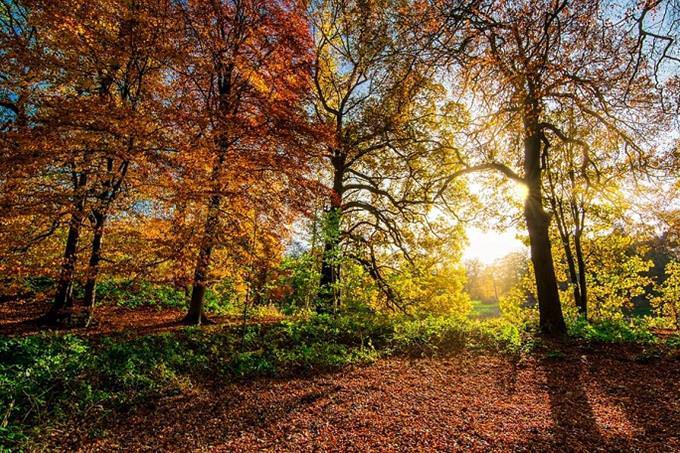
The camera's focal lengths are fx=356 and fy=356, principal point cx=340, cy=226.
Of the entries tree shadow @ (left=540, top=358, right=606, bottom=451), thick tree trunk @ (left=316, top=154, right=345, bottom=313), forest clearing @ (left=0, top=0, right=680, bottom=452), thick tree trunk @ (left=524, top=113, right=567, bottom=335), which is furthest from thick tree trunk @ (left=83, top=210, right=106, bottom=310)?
thick tree trunk @ (left=524, top=113, right=567, bottom=335)

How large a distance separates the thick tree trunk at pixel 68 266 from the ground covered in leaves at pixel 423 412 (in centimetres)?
392

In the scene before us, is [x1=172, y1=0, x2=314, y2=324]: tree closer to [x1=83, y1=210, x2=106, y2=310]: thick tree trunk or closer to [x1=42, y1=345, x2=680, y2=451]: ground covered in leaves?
[x1=83, y1=210, x2=106, y2=310]: thick tree trunk

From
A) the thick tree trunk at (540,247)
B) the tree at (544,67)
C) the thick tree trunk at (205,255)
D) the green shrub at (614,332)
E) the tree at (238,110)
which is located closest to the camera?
the tree at (544,67)

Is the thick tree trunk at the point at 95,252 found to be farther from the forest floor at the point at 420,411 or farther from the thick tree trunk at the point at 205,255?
the thick tree trunk at the point at 205,255

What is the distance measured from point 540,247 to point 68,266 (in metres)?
11.3

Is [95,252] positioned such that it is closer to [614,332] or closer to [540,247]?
[540,247]

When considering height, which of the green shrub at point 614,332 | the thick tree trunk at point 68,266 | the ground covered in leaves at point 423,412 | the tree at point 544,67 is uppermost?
the tree at point 544,67

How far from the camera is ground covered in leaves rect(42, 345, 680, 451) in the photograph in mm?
4309

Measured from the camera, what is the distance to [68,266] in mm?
7551

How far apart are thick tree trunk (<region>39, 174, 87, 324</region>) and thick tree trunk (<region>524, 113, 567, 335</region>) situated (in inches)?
421

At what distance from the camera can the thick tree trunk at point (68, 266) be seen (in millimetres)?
7285

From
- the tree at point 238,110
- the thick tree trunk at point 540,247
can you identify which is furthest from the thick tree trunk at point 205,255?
the thick tree trunk at point 540,247

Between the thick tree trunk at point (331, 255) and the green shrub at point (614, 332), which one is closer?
the green shrub at point (614, 332)

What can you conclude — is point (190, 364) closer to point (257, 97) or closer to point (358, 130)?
point (257, 97)
